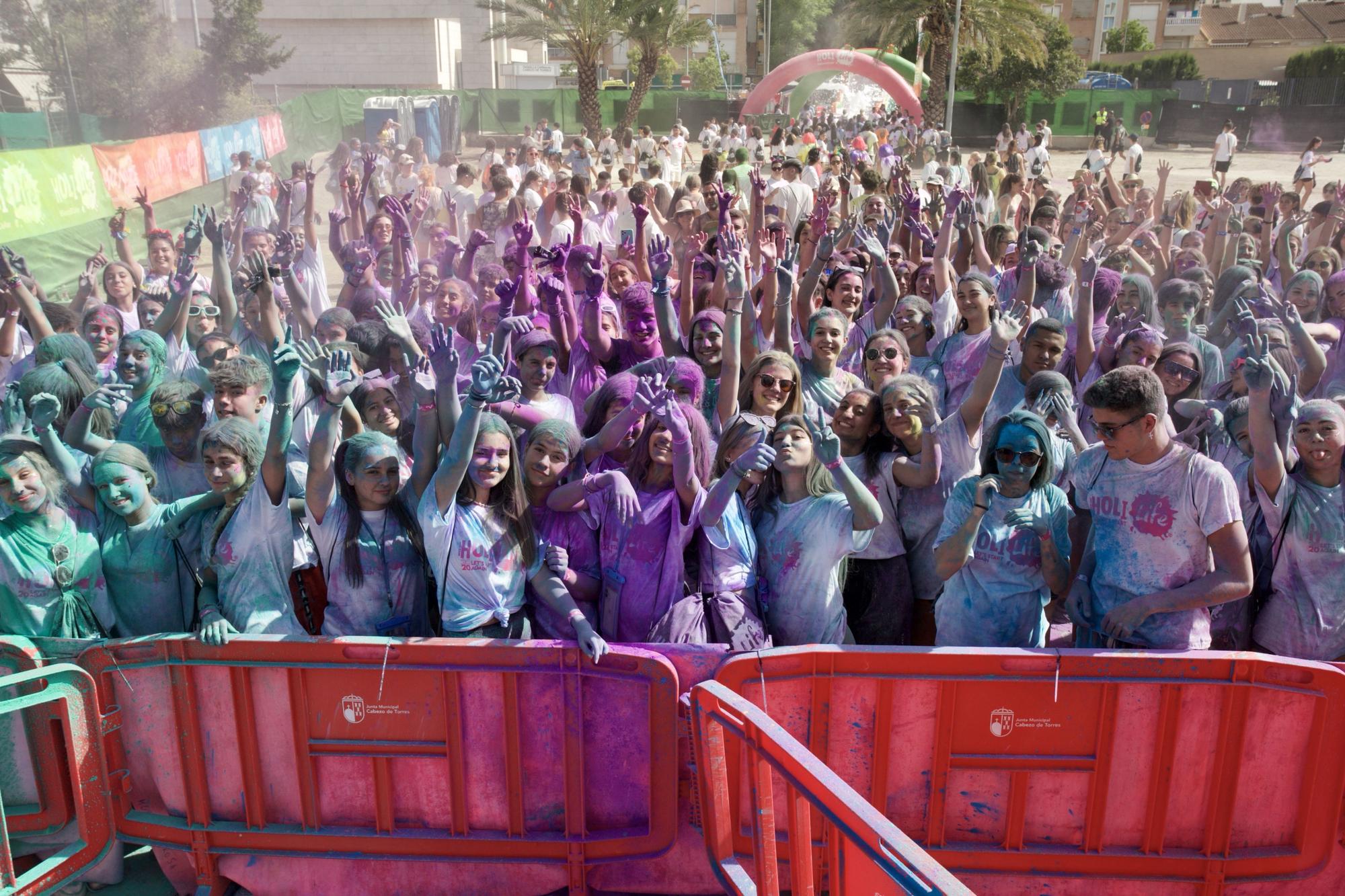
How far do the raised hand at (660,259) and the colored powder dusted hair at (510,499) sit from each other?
7.86ft

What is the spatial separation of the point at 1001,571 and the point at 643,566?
4.61 ft

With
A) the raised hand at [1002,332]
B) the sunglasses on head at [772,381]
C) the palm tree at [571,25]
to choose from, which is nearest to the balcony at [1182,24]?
the palm tree at [571,25]

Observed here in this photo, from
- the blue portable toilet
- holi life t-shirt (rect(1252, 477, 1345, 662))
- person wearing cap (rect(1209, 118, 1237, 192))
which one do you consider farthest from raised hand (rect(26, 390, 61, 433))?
the blue portable toilet

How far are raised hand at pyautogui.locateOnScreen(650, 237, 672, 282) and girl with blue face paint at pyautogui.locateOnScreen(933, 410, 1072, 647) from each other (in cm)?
272

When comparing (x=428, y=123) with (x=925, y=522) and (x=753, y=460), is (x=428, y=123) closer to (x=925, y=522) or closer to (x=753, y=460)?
(x=925, y=522)

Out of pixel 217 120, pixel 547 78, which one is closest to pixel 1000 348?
pixel 217 120

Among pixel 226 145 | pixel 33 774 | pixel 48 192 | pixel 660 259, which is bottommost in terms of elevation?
pixel 33 774

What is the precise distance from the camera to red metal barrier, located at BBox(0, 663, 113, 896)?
11.0ft

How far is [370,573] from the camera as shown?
3.87m

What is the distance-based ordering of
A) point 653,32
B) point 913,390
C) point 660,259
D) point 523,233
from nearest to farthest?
point 913,390 < point 660,259 < point 523,233 < point 653,32

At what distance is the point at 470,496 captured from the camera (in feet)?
12.6

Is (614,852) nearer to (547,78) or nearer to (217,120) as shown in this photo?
(217,120)

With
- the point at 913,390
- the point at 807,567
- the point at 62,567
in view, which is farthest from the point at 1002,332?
the point at 62,567

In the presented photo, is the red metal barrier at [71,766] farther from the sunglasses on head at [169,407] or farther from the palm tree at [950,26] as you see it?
the palm tree at [950,26]
